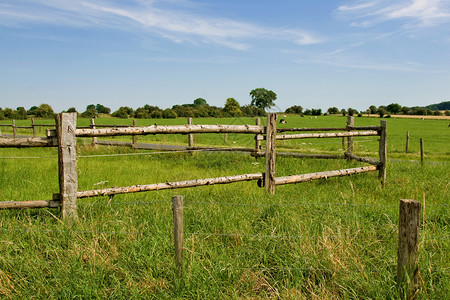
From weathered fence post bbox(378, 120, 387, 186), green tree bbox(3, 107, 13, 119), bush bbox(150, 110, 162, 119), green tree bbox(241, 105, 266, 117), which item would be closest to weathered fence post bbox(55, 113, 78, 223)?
weathered fence post bbox(378, 120, 387, 186)

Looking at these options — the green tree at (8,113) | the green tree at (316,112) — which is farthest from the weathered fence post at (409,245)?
the green tree at (316,112)

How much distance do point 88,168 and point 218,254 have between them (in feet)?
22.8

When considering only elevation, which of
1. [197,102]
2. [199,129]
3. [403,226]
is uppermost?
[197,102]

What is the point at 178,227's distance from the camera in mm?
2895

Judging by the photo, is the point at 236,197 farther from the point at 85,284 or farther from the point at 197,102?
the point at 197,102

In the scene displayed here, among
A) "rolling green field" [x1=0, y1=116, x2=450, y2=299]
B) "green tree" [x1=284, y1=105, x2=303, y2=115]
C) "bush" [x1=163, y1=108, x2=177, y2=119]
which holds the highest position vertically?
"green tree" [x1=284, y1=105, x2=303, y2=115]

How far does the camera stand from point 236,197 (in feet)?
17.3

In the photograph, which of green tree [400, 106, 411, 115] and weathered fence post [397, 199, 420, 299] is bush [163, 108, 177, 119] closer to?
green tree [400, 106, 411, 115]

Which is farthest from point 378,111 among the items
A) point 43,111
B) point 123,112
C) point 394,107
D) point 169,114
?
point 43,111

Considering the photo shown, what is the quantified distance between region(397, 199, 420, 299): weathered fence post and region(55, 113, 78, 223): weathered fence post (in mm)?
3627

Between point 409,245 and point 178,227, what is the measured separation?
178cm

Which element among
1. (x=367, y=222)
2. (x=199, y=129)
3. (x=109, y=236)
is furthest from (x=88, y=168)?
(x=367, y=222)

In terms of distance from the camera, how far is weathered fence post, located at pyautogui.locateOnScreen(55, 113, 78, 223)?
4.33m

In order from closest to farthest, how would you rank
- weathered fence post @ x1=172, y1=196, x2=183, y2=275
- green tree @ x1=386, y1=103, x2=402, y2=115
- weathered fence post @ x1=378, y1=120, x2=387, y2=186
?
weathered fence post @ x1=172, y1=196, x2=183, y2=275 < weathered fence post @ x1=378, y1=120, x2=387, y2=186 < green tree @ x1=386, y1=103, x2=402, y2=115
